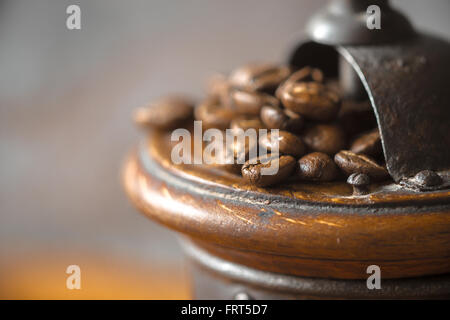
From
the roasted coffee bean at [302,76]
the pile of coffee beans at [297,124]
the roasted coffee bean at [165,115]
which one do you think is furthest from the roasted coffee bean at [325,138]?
the roasted coffee bean at [165,115]

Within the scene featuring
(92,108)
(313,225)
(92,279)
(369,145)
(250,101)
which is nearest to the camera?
(313,225)

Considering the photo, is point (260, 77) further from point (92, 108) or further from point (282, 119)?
point (92, 108)

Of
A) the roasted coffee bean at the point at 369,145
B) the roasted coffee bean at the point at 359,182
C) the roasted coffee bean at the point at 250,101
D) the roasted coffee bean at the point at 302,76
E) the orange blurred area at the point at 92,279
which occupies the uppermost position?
the roasted coffee bean at the point at 302,76

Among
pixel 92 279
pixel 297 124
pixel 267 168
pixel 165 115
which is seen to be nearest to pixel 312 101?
pixel 297 124

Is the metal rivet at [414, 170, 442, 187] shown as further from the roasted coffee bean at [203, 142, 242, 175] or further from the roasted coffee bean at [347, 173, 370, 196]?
the roasted coffee bean at [203, 142, 242, 175]

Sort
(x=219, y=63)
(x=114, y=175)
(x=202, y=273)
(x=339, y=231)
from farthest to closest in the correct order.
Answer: (x=114, y=175), (x=219, y=63), (x=202, y=273), (x=339, y=231)

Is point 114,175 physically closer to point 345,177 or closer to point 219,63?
point 219,63

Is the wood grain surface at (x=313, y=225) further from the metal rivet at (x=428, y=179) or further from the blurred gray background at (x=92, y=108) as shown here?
the blurred gray background at (x=92, y=108)
